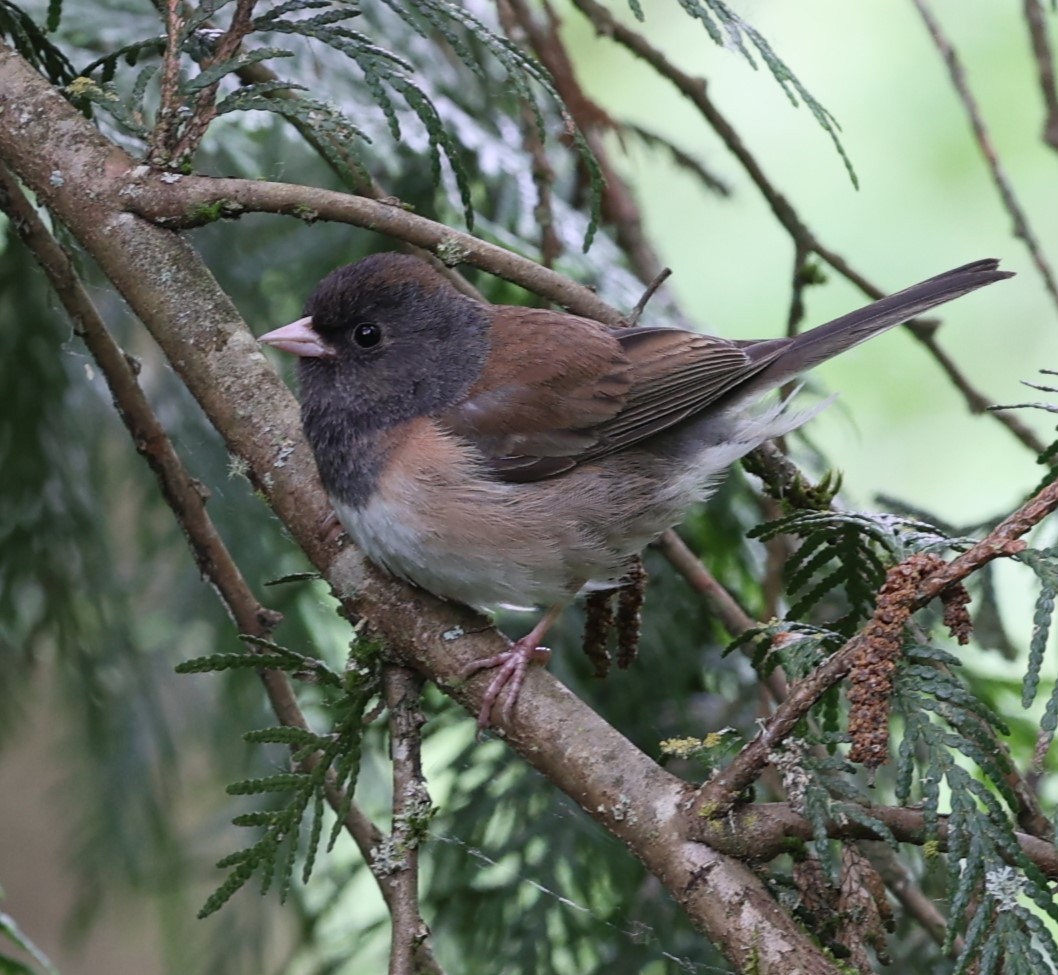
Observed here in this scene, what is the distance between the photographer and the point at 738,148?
8.13 feet

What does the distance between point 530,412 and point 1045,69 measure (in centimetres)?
124

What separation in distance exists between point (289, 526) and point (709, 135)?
414cm

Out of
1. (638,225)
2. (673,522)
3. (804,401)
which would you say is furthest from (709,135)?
(673,522)

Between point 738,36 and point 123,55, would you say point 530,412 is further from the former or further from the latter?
point 123,55

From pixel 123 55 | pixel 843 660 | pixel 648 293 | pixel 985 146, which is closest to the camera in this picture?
pixel 843 660

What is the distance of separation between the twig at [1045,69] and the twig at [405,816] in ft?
5.67

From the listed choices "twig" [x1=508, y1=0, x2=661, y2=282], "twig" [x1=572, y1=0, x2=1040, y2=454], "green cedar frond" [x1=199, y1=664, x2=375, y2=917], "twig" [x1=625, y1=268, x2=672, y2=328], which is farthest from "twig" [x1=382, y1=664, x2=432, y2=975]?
"twig" [x1=508, y1=0, x2=661, y2=282]

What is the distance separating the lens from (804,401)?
2674 mm

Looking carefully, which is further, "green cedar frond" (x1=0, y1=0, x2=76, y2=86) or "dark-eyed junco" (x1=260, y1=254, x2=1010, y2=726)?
"dark-eyed junco" (x1=260, y1=254, x2=1010, y2=726)

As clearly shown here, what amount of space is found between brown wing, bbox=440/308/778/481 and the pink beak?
0.27 metres

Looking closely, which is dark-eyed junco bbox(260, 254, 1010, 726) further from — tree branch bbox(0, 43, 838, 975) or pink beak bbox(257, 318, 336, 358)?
tree branch bbox(0, 43, 838, 975)

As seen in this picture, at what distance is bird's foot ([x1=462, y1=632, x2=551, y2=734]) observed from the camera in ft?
5.41

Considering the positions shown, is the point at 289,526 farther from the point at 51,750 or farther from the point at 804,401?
the point at 51,750

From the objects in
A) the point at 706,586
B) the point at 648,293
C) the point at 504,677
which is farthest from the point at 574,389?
the point at 504,677
